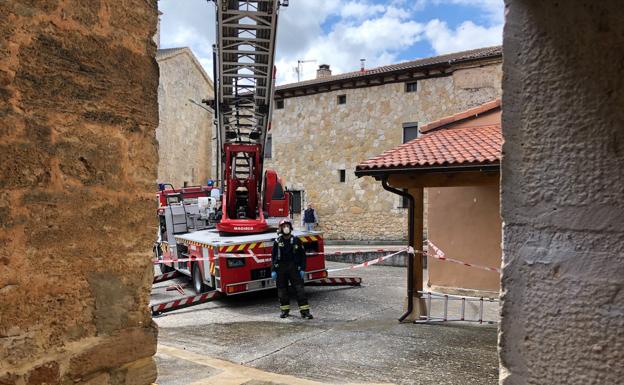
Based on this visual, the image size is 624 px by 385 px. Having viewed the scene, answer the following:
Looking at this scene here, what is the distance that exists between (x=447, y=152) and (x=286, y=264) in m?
3.09

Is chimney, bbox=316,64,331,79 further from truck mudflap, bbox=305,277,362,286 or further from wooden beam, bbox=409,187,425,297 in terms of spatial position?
wooden beam, bbox=409,187,425,297

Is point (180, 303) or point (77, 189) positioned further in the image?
point (180, 303)

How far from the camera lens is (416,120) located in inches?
867

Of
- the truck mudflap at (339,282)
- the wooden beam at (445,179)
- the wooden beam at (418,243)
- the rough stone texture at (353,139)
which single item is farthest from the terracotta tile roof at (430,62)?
the wooden beam at (418,243)

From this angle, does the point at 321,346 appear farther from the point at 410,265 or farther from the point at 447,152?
the point at 447,152

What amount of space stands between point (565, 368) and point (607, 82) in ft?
2.83

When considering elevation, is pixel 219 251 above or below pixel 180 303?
above

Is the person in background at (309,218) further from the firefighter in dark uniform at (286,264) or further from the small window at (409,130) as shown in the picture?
the firefighter in dark uniform at (286,264)

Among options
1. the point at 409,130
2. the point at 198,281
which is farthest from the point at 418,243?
the point at 409,130

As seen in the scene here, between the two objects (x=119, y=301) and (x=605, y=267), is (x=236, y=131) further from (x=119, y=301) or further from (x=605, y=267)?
(x=605, y=267)

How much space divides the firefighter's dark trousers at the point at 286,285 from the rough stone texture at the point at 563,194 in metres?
6.60

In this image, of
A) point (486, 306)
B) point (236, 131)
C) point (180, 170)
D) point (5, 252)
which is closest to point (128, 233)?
point (5, 252)

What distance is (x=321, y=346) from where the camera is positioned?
6445 mm

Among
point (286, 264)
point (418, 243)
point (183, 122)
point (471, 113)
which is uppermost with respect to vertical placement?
point (183, 122)
